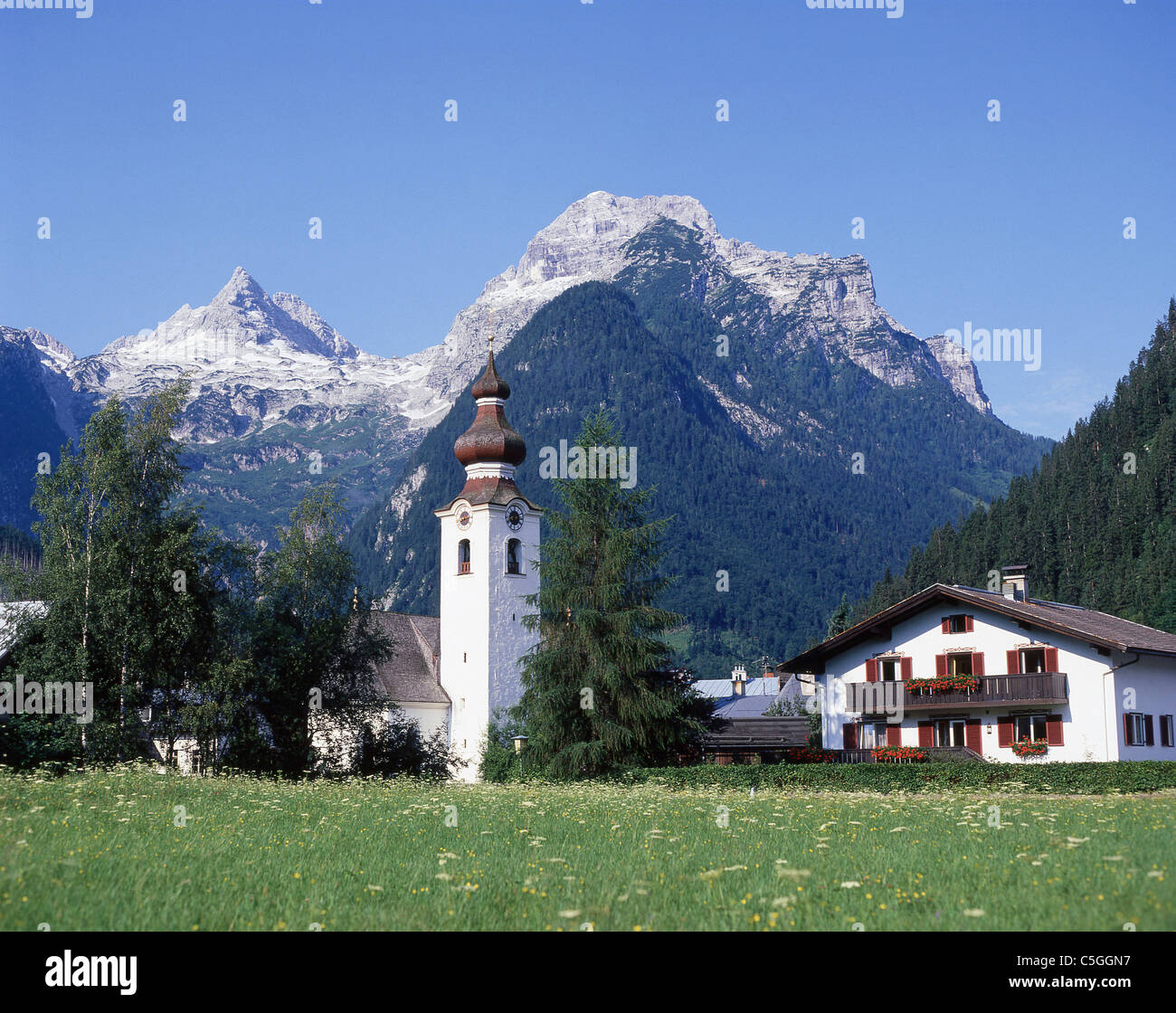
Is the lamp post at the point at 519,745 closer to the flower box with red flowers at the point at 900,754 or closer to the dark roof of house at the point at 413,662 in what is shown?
the flower box with red flowers at the point at 900,754

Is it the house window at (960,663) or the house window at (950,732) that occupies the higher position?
the house window at (960,663)

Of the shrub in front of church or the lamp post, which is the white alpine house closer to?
the lamp post

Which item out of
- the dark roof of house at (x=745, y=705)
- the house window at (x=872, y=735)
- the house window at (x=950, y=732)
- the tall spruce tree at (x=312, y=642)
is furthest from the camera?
the dark roof of house at (x=745, y=705)

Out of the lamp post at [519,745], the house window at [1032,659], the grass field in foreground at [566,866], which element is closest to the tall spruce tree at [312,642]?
the lamp post at [519,745]

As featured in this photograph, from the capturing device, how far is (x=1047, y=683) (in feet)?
140

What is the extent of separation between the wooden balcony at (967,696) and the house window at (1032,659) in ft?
3.67

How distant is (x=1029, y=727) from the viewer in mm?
44125

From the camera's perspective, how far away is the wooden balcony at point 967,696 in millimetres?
42631

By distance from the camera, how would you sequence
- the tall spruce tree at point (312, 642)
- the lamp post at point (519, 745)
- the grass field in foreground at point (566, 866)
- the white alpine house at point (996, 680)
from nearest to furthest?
the grass field in foreground at point (566, 866)
the tall spruce tree at point (312, 642)
the white alpine house at point (996, 680)
the lamp post at point (519, 745)

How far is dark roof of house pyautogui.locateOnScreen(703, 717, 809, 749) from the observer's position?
165 ft

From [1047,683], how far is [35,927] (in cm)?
3921

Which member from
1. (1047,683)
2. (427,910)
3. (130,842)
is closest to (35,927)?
(427,910)

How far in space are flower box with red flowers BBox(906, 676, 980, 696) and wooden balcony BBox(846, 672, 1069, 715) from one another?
0.13 meters

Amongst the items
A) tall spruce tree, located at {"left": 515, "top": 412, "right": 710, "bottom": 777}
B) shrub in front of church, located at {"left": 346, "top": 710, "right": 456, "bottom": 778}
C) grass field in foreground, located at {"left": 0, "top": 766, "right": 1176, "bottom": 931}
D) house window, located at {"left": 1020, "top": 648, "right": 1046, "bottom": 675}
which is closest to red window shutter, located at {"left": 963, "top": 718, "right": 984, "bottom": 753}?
house window, located at {"left": 1020, "top": 648, "right": 1046, "bottom": 675}
